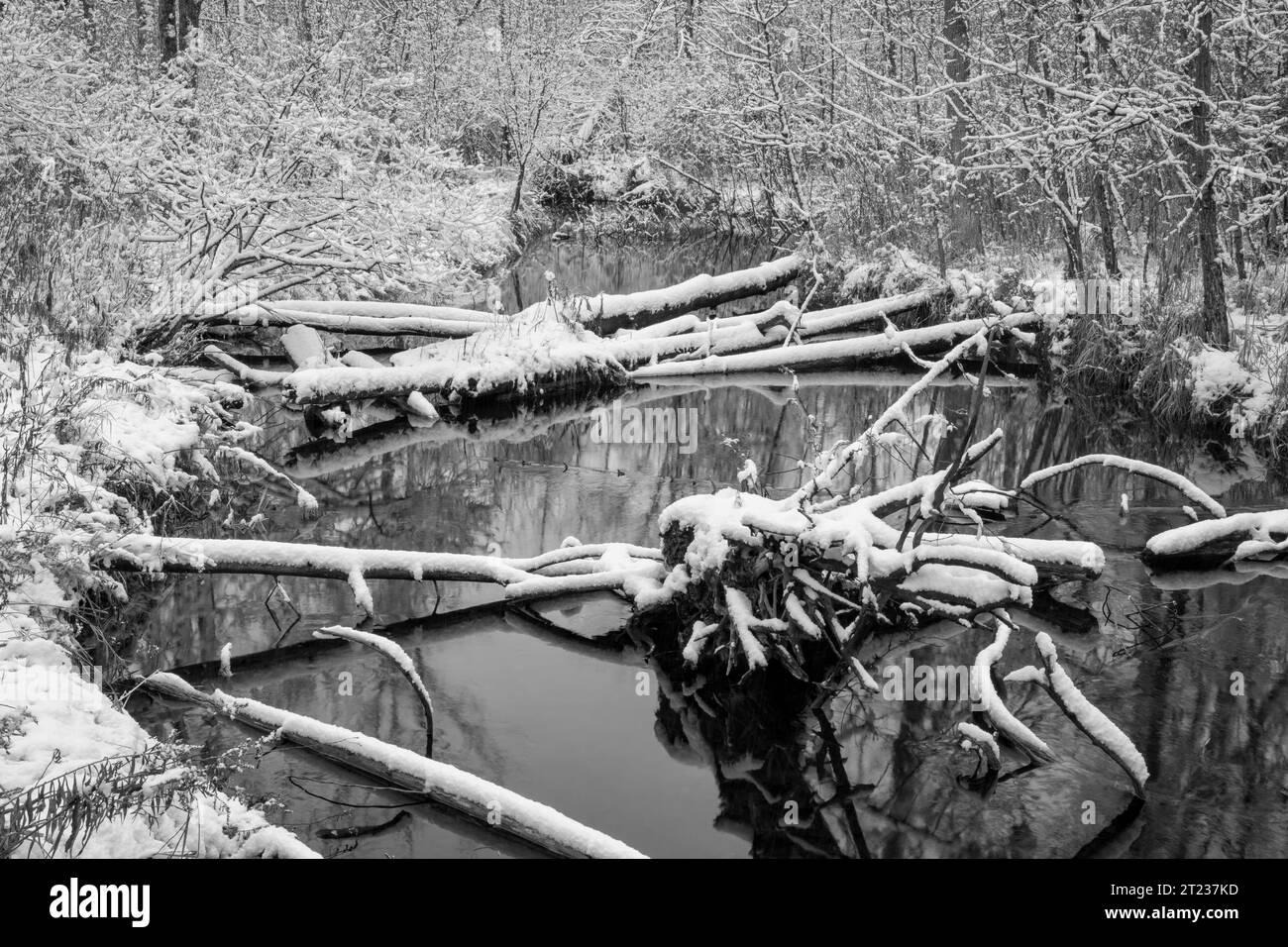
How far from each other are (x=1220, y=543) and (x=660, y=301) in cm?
739

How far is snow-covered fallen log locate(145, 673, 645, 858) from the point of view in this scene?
422 cm

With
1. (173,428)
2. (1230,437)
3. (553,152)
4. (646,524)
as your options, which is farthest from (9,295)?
(553,152)

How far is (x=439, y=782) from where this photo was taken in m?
4.60

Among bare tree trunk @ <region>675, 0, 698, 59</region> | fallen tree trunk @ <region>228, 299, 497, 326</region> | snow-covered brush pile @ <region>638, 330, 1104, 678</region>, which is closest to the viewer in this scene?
snow-covered brush pile @ <region>638, 330, 1104, 678</region>

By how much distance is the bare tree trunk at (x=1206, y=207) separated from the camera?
11008 mm

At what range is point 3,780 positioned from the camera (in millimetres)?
3645

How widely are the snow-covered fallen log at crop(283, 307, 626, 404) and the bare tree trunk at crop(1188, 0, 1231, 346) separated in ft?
19.6

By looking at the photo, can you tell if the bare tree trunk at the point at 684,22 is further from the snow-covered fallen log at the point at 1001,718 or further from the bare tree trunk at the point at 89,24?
the snow-covered fallen log at the point at 1001,718

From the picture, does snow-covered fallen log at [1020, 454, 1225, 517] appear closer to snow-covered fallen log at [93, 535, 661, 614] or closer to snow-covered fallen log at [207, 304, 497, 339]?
snow-covered fallen log at [93, 535, 661, 614]

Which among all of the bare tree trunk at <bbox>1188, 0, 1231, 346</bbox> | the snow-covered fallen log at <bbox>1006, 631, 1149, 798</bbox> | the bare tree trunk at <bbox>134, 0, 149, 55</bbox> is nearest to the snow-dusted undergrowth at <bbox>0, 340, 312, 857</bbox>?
the snow-covered fallen log at <bbox>1006, 631, 1149, 798</bbox>

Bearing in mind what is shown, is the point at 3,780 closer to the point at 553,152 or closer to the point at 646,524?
the point at 646,524
